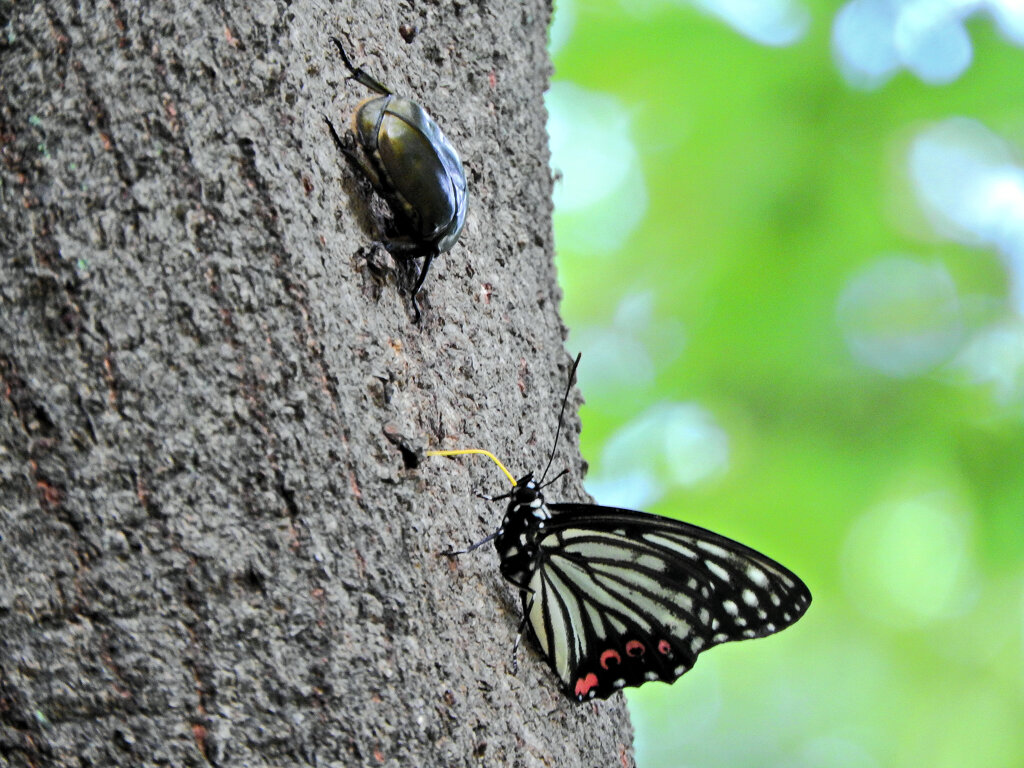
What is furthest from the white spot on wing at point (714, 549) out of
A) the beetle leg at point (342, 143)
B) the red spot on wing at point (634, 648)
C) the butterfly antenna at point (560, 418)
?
the beetle leg at point (342, 143)

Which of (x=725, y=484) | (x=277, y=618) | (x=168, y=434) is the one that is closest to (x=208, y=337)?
(x=168, y=434)

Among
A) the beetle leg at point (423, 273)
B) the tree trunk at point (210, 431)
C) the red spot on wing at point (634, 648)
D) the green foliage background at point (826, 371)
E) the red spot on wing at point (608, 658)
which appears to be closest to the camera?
the tree trunk at point (210, 431)

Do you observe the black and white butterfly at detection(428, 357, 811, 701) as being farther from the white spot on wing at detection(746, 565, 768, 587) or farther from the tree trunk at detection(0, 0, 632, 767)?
the tree trunk at detection(0, 0, 632, 767)

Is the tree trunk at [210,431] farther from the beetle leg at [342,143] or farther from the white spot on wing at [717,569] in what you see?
the white spot on wing at [717,569]

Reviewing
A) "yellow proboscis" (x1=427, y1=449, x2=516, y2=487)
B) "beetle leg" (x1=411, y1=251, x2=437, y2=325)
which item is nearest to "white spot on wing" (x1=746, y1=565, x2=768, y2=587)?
"yellow proboscis" (x1=427, y1=449, x2=516, y2=487)

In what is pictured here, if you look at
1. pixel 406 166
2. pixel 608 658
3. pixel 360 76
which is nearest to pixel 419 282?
pixel 406 166

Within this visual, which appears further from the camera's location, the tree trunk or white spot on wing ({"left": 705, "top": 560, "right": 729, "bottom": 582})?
white spot on wing ({"left": 705, "top": 560, "right": 729, "bottom": 582})
